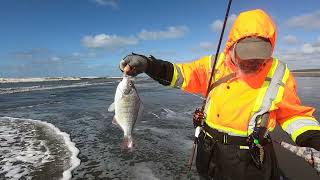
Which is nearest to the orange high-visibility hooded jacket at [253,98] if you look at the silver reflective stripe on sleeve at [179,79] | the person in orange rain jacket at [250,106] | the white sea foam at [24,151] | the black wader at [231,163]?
the person in orange rain jacket at [250,106]

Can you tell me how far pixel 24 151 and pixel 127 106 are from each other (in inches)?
251

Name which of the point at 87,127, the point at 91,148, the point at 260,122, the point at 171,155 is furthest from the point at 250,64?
the point at 87,127

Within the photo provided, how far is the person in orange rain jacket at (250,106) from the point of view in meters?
3.29

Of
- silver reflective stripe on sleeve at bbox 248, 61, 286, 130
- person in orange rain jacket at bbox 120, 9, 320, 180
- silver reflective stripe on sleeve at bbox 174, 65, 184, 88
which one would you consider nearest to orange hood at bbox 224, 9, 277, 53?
person in orange rain jacket at bbox 120, 9, 320, 180

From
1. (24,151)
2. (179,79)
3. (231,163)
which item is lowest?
(24,151)

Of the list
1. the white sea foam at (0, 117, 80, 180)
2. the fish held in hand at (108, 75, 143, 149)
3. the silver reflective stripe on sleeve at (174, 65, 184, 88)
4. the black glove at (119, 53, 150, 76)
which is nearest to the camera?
the black glove at (119, 53, 150, 76)

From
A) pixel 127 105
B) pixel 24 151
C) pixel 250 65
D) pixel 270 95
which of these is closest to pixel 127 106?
pixel 127 105

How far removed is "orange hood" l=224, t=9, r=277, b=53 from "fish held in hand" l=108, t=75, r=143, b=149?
3.36 feet

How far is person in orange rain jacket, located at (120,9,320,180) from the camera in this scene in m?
3.29

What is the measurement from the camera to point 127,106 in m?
3.61

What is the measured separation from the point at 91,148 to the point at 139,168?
211 cm

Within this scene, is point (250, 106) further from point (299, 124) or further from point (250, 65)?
point (299, 124)

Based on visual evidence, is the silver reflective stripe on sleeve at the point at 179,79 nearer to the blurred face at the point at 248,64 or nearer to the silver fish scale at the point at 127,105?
the silver fish scale at the point at 127,105

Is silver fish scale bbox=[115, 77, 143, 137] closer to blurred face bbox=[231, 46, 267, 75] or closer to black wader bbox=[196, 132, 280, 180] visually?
black wader bbox=[196, 132, 280, 180]
